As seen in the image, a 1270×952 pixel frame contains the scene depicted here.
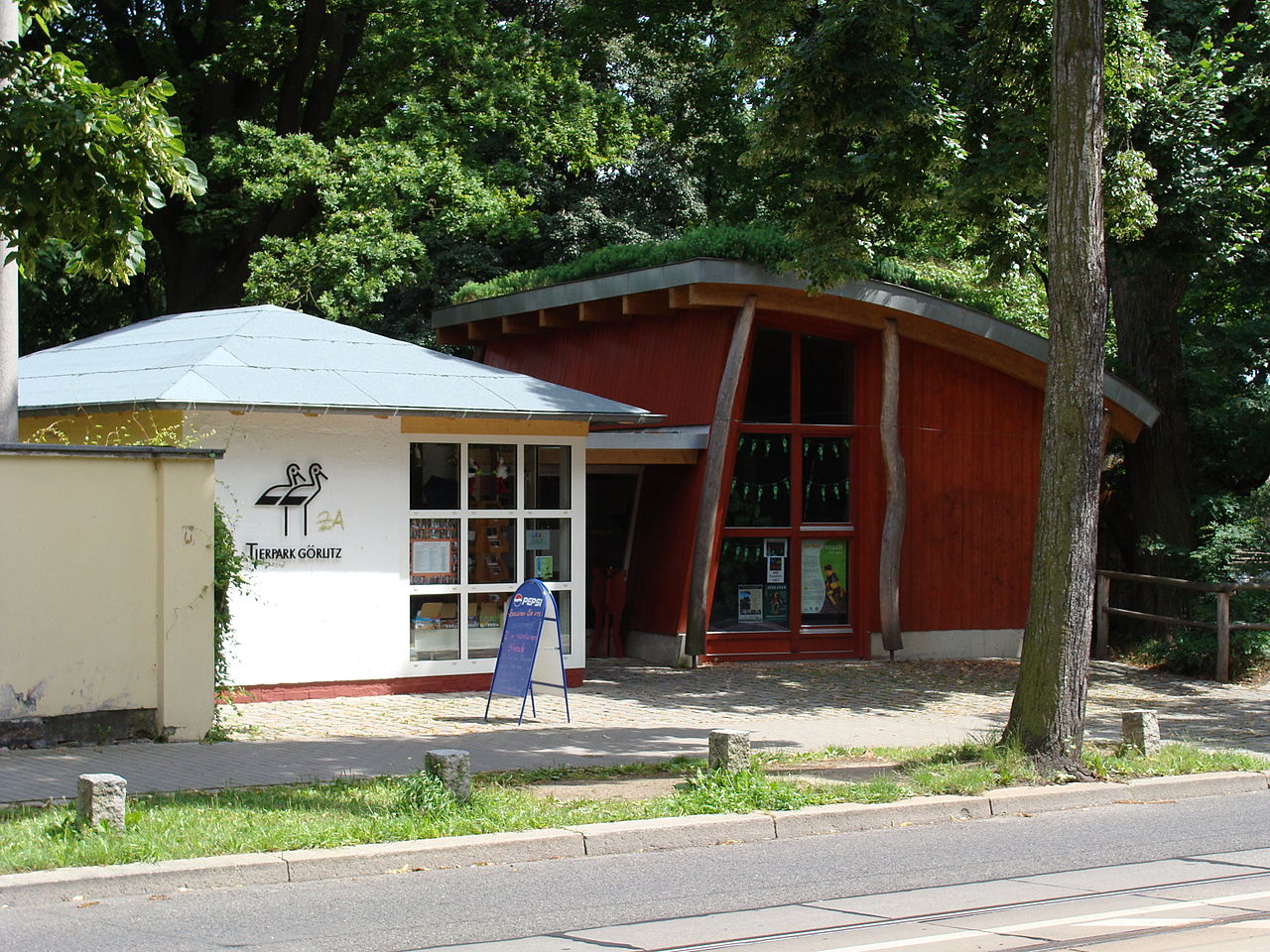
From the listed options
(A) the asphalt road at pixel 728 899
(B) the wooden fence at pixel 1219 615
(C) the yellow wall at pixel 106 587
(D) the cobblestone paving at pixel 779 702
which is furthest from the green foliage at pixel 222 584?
(B) the wooden fence at pixel 1219 615

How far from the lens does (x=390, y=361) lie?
50.1ft

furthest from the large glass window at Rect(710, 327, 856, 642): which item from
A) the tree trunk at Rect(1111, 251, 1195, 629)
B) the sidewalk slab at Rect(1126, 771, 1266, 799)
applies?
the sidewalk slab at Rect(1126, 771, 1266, 799)

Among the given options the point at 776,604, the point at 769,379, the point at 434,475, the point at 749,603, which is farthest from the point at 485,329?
the point at 434,475

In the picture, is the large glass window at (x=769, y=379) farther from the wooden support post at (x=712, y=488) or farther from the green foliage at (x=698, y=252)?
the green foliage at (x=698, y=252)

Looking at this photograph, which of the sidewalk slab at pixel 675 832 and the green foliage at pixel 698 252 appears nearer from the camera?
the sidewalk slab at pixel 675 832

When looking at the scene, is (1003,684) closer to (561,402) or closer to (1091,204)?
(561,402)

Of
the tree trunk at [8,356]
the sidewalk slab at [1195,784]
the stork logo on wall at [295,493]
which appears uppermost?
the tree trunk at [8,356]

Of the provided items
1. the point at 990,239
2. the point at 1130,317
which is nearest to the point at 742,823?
the point at 990,239

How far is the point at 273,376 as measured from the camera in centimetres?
1395

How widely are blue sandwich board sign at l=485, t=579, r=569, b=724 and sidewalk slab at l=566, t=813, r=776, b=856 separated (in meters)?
4.11

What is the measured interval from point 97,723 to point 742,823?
18.0 feet

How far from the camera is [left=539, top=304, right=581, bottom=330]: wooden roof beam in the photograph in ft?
64.8

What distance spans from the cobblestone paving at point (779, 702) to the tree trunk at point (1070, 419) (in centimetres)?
301

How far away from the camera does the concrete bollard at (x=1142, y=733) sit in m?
10.9
